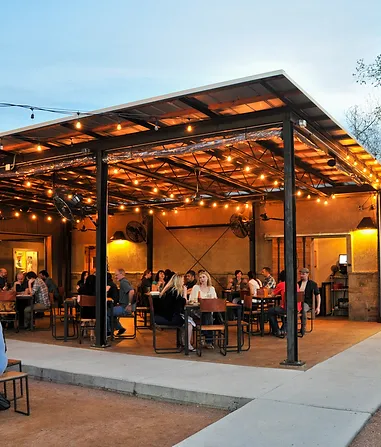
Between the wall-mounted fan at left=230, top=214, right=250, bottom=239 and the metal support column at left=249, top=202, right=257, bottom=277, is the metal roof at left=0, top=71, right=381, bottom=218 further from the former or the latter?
the metal support column at left=249, top=202, right=257, bottom=277

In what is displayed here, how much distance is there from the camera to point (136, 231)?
1678 centimetres

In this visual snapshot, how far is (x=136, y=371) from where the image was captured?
647cm

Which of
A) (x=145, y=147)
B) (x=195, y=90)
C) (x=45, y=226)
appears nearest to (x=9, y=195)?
(x=45, y=226)

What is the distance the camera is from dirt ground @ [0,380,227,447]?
4.41m

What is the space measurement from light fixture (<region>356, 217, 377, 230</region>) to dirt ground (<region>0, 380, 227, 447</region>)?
859 cm

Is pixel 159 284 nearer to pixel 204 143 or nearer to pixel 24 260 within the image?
pixel 204 143

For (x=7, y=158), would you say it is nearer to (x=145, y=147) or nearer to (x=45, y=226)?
(x=145, y=147)

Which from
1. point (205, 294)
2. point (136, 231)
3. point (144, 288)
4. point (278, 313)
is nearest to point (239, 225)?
point (144, 288)

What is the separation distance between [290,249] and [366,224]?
6.48 m

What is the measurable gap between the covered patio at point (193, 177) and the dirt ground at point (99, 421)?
2.19 metres

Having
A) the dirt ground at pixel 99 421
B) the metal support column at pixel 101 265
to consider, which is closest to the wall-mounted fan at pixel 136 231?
the metal support column at pixel 101 265

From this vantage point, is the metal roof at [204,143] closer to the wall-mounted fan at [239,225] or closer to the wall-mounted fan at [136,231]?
the wall-mounted fan at [239,225]

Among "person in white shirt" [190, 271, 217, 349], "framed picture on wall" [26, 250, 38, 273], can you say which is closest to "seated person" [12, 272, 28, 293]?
"person in white shirt" [190, 271, 217, 349]

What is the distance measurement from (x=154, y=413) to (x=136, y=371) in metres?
1.28
